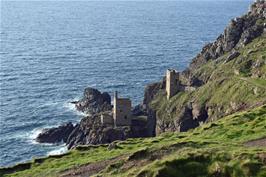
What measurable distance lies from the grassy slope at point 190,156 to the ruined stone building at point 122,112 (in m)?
54.4

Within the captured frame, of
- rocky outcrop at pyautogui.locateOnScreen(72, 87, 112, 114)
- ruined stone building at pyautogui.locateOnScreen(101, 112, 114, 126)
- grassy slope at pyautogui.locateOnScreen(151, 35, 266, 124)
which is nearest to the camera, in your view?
grassy slope at pyautogui.locateOnScreen(151, 35, 266, 124)

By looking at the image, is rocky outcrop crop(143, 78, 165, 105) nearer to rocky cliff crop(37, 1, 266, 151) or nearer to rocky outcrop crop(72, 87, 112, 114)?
rocky cliff crop(37, 1, 266, 151)

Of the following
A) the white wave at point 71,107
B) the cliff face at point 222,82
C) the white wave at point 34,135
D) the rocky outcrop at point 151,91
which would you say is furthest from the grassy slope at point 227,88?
the white wave at point 34,135

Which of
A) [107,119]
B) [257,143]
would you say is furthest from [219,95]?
[257,143]

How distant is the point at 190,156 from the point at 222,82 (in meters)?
79.6

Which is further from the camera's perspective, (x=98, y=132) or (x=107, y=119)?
(x=107, y=119)

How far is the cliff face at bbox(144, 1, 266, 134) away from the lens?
101812 millimetres

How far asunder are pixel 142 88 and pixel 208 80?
3462 cm

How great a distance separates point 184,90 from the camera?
405 feet

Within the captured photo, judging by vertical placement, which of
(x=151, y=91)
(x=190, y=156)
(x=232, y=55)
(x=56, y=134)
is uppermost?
(x=232, y=55)

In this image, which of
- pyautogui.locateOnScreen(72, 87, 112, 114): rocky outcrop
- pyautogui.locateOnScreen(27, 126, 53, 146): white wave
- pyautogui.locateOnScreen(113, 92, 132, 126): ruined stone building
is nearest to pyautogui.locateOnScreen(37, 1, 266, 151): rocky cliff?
pyautogui.locateOnScreen(72, 87, 112, 114): rocky outcrop

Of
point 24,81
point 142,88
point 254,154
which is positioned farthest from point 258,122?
point 24,81

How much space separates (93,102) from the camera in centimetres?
13525

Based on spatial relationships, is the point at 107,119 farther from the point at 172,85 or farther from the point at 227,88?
the point at 227,88
